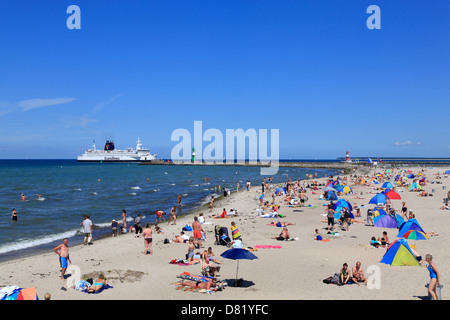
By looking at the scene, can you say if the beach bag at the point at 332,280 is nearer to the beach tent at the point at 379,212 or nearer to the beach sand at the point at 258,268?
the beach sand at the point at 258,268

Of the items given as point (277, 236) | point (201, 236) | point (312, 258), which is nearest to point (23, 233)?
point (201, 236)

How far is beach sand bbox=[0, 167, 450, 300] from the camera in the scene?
378 inches

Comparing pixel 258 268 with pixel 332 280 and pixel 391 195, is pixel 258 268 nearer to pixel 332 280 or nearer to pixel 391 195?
pixel 332 280

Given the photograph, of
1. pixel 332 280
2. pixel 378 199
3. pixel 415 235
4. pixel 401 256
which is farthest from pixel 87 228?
pixel 378 199

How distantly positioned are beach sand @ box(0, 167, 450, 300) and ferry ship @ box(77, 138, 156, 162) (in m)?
139

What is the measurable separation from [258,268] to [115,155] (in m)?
151

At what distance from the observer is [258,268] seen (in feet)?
39.5

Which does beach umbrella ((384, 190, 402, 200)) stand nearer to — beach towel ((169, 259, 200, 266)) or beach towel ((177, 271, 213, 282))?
beach towel ((169, 259, 200, 266))

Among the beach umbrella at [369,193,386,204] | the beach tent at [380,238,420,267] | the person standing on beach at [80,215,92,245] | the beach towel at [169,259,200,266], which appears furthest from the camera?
the beach umbrella at [369,193,386,204]

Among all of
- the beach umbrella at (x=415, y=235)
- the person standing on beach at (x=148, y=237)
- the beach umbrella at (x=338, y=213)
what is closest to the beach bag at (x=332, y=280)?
the beach umbrella at (x=415, y=235)

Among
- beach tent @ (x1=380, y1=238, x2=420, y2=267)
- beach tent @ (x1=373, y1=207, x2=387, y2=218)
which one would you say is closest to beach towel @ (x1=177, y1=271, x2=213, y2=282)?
beach tent @ (x1=380, y1=238, x2=420, y2=267)

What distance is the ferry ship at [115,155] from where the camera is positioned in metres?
153

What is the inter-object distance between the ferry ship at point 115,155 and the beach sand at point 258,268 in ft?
457
